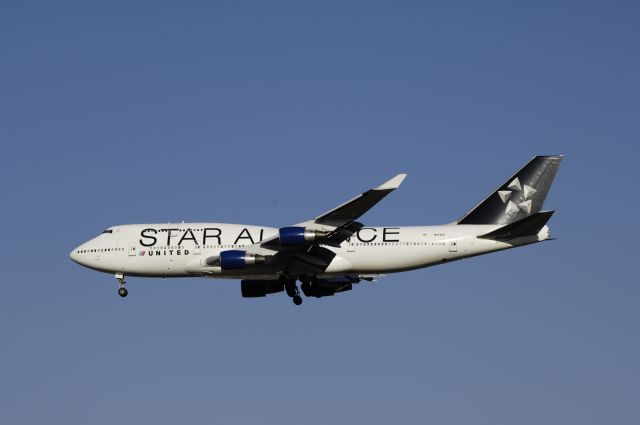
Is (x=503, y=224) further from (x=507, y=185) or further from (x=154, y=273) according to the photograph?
(x=154, y=273)

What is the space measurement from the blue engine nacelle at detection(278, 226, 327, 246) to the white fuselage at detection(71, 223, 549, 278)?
3.21 m

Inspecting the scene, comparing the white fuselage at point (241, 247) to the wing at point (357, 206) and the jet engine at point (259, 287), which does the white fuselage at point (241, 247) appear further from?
the wing at point (357, 206)

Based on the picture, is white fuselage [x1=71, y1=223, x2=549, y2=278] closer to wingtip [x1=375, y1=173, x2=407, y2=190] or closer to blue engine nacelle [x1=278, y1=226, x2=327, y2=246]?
blue engine nacelle [x1=278, y1=226, x2=327, y2=246]

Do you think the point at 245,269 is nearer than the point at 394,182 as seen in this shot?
No

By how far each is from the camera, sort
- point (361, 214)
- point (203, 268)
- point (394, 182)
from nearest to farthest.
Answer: point (394, 182) → point (361, 214) → point (203, 268)

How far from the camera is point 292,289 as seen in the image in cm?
6962

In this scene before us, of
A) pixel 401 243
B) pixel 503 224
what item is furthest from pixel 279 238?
pixel 503 224

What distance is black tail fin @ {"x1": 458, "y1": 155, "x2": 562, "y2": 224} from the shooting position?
70.2 m

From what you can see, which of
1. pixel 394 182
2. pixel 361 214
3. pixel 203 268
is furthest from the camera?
pixel 203 268

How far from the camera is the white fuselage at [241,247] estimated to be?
66938mm

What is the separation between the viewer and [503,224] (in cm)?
6962

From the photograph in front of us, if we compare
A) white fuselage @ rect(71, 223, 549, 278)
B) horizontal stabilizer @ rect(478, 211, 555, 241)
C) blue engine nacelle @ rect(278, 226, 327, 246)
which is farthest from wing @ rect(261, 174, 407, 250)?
horizontal stabilizer @ rect(478, 211, 555, 241)

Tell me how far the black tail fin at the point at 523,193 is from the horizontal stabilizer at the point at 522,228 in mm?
3846

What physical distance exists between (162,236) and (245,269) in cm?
648
